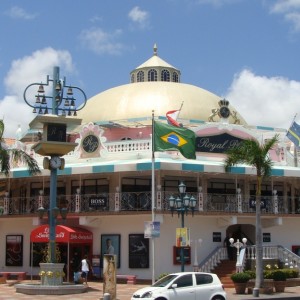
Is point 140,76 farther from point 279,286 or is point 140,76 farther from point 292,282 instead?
point 279,286

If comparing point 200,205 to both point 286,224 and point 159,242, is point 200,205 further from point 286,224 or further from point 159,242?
point 286,224

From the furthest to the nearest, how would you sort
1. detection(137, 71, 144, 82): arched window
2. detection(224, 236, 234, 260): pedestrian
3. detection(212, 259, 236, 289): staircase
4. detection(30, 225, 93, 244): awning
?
detection(137, 71, 144, 82): arched window
detection(224, 236, 234, 260): pedestrian
detection(30, 225, 93, 244): awning
detection(212, 259, 236, 289): staircase

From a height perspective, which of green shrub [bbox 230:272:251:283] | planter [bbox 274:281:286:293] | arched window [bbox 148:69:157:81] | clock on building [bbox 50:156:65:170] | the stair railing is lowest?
A: planter [bbox 274:281:286:293]

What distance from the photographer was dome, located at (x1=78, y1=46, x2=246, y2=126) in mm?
42312

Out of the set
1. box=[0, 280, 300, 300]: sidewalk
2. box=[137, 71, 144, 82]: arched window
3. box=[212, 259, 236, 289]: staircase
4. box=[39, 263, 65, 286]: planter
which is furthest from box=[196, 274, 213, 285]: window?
box=[137, 71, 144, 82]: arched window

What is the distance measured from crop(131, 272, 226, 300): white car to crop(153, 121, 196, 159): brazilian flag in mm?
9867

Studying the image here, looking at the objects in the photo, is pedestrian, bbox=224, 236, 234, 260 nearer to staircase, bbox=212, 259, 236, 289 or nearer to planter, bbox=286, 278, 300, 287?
staircase, bbox=212, 259, 236, 289

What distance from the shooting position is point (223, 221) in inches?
1438

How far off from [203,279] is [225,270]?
38.2 ft

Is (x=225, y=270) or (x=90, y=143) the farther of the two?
(x=90, y=143)

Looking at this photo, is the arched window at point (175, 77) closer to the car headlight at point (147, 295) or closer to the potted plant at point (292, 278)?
the potted plant at point (292, 278)

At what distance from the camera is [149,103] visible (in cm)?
4269

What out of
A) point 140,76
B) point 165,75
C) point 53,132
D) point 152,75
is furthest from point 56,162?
point 165,75

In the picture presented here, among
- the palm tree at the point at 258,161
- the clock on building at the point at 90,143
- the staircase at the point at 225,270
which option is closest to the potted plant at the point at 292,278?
the staircase at the point at 225,270
